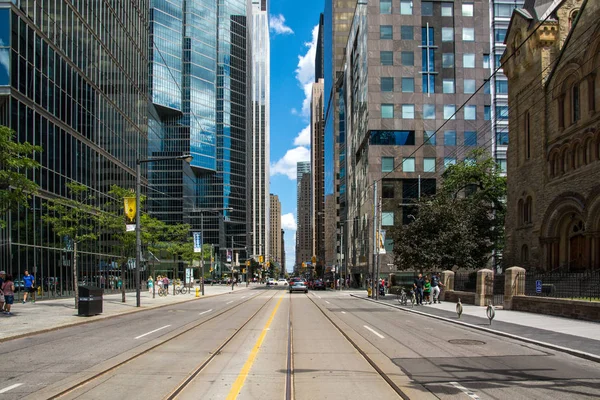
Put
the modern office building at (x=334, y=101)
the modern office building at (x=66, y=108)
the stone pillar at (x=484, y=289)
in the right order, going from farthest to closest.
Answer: the modern office building at (x=334, y=101)
the modern office building at (x=66, y=108)
the stone pillar at (x=484, y=289)

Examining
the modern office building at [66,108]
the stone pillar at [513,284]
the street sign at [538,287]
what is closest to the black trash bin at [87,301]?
the modern office building at [66,108]

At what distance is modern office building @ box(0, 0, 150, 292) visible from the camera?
101 feet

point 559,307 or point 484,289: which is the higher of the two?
point 559,307

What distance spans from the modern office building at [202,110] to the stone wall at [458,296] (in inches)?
2642

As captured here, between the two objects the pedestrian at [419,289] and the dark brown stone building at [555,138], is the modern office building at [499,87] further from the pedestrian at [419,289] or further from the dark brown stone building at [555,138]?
the pedestrian at [419,289]

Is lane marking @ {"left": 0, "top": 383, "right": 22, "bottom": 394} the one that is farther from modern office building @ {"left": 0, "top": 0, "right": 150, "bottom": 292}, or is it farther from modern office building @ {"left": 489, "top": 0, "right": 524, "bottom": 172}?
modern office building @ {"left": 489, "top": 0, "right": 524, "bottom": 172}

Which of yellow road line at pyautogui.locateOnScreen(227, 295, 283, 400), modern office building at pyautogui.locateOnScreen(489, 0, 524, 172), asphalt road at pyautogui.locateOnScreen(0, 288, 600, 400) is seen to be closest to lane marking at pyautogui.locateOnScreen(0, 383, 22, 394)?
asphalt road at pyautogui.locateOnScreen(0, 288, 600, 400)

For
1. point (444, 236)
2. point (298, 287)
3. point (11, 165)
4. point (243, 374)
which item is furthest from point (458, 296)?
point (243, 374)

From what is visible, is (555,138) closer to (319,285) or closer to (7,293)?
(7,293)

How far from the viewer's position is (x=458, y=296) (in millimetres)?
34125

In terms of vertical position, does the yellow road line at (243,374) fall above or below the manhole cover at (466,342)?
above

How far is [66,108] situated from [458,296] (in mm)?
29746

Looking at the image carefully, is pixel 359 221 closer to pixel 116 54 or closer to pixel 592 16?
pixel 116 54

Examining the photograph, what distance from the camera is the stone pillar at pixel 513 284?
25.8m
